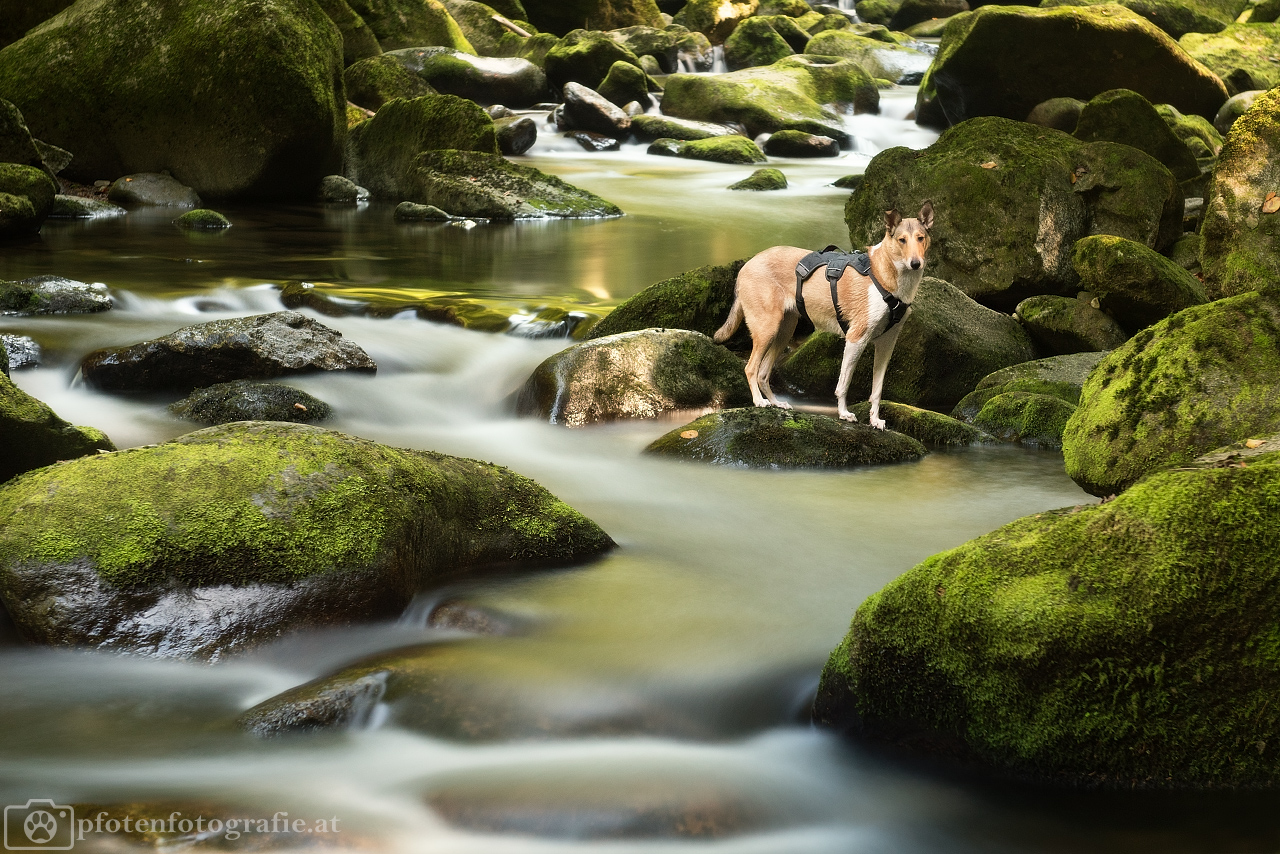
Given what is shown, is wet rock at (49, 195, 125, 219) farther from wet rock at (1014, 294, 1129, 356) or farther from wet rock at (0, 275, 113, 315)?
wet rock at (1014, 294, 1129, 356)

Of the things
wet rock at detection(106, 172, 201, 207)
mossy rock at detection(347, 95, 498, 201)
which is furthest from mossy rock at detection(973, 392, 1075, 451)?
wet rock at detection(106, 172, 201, 207)

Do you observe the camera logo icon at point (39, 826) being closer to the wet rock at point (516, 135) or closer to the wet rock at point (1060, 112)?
the wet rock at point (1060, 112)

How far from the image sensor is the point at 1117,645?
2.83m

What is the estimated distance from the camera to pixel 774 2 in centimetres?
4641

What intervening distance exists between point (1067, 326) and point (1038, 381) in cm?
111

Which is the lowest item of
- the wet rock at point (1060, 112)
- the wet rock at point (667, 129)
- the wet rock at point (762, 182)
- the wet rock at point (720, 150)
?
the wet rock at point (762, 182)

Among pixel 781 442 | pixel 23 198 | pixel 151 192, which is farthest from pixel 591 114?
pixel 781 442

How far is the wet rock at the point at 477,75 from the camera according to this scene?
2833cm

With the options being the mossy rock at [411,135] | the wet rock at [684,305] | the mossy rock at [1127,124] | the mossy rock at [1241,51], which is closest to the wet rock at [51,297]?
the wet rock at [684,305]

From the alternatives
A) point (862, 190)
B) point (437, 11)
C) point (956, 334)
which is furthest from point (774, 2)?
point (956, 334)

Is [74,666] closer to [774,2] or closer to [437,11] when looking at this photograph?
[437,11]

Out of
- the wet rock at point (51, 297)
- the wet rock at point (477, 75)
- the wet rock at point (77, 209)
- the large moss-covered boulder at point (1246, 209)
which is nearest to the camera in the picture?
the large moss-covered boulder at point (1246, 209)

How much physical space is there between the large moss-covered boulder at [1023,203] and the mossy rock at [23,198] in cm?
1064

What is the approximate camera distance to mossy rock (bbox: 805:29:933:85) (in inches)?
1471
